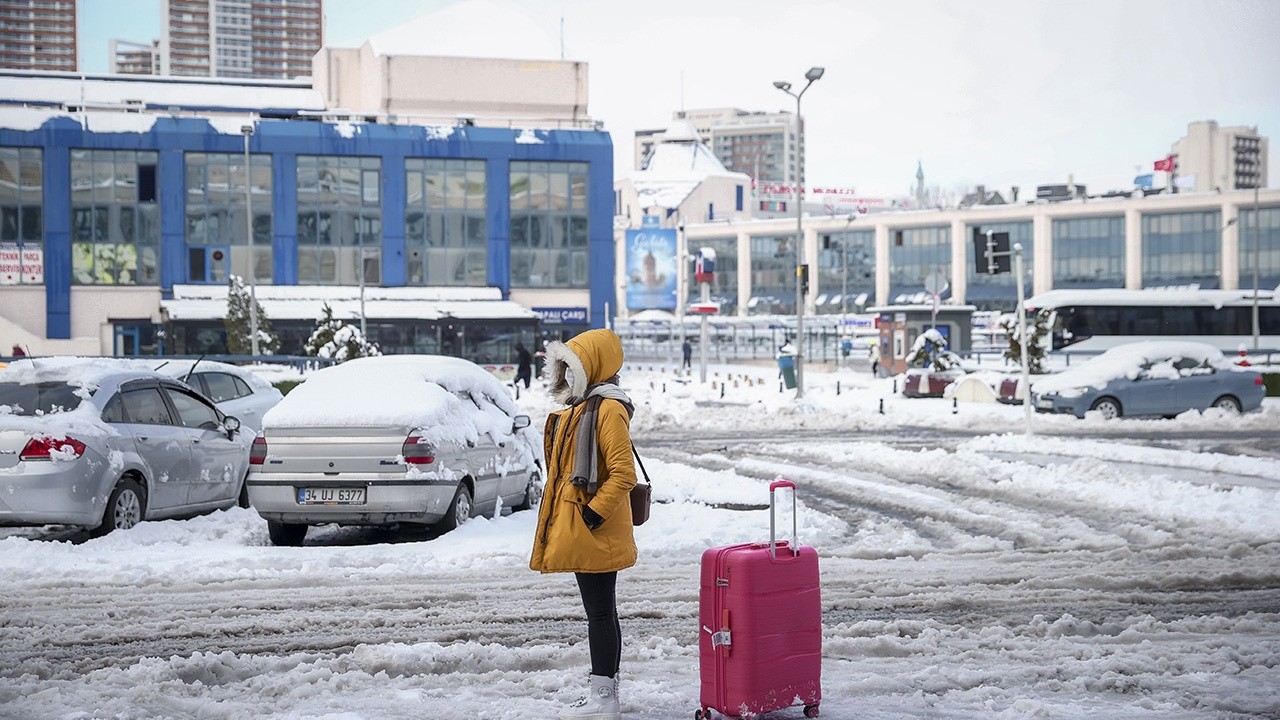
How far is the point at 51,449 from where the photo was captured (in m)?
11.2

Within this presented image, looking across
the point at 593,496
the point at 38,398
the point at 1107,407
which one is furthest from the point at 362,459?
the point at 1107,407

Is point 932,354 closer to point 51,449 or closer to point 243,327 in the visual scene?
point 243,327

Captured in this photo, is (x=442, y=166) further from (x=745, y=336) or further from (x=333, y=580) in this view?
(x=333, y=580)

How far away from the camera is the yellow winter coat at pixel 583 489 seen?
6047mm

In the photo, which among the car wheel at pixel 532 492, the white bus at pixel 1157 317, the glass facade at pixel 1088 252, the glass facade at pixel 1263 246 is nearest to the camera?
the car wheel at pixel 532 492

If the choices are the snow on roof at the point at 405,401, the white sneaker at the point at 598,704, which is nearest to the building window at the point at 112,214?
the snow on roof at the point at 405,401

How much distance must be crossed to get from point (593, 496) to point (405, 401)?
621 centimetres

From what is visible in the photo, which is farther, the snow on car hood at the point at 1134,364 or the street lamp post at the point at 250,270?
the street lamp post at the point at 250,270

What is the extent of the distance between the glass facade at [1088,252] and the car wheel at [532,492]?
100.0 meters

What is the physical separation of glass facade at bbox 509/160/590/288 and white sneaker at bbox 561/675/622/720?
62.0 metres

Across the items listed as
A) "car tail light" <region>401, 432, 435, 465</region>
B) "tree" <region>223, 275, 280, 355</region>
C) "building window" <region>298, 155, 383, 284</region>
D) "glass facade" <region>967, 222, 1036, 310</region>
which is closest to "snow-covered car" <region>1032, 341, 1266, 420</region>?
"car tail light" <region>401, 432, 435, 465</region>

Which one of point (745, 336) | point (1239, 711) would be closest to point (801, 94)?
point (1239, 711)

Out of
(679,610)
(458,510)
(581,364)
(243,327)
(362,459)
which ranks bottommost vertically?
(679,610)

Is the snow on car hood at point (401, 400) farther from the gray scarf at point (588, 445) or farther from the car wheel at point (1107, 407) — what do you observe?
the car wheel at point (1107, 407)
